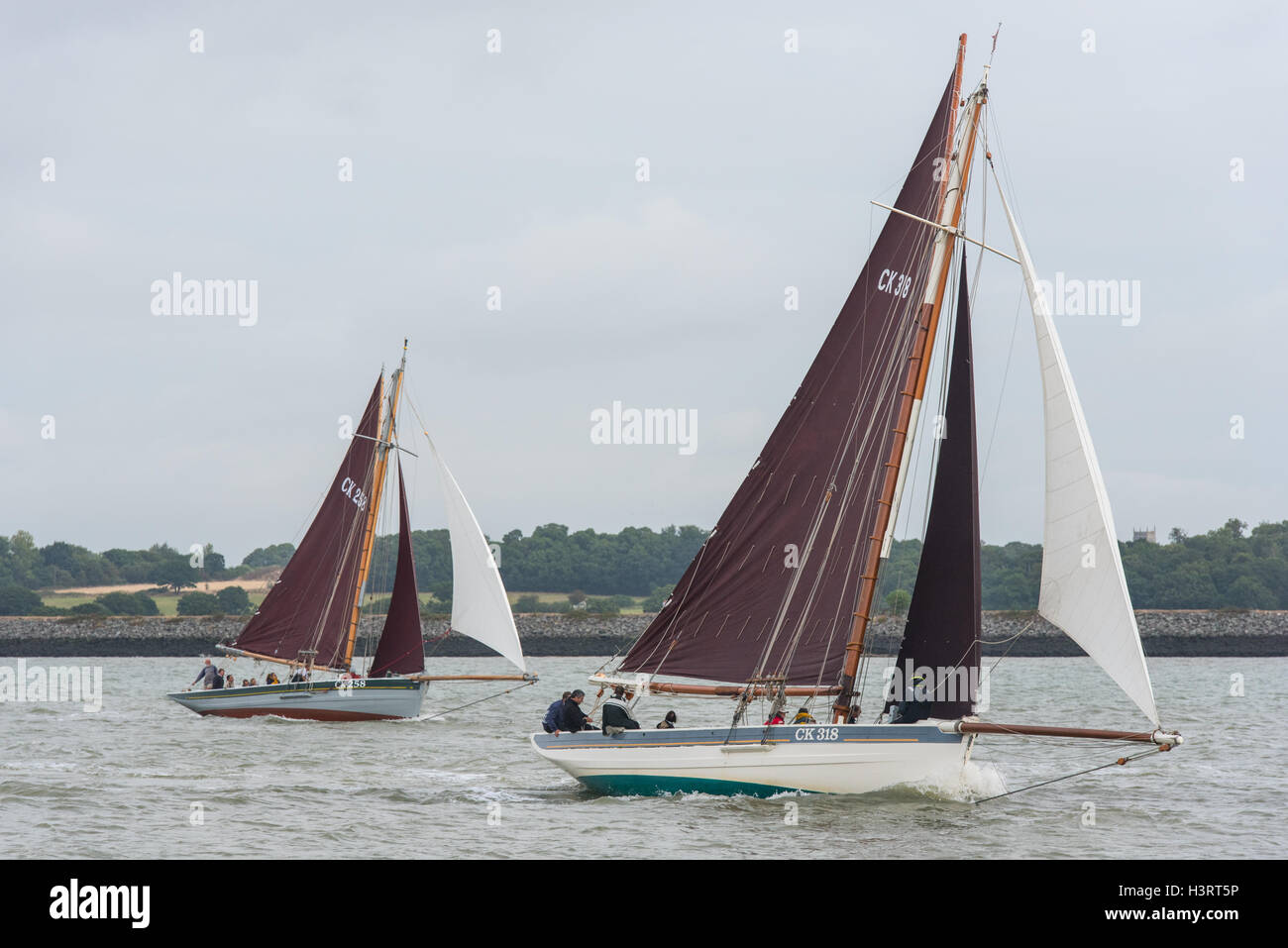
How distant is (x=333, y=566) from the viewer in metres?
46.0

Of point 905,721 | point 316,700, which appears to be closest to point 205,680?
point 316,700

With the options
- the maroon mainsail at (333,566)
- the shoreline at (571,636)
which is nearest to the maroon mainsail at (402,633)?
the maroon mainsail at (333,566)

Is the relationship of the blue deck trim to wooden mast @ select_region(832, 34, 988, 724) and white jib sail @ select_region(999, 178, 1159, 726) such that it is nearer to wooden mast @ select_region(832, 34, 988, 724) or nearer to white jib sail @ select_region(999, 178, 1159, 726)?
wooden mast @ select_region(832, 34, 988, 724)

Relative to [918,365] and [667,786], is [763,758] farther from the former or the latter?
[918,365]

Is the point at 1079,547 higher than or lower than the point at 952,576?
higher

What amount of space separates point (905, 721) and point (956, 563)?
275 cm

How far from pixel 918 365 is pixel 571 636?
346 feet

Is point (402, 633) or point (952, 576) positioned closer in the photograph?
point (952, 576)

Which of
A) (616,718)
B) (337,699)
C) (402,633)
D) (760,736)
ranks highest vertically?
(402,633)

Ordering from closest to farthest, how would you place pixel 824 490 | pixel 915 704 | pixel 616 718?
pixel 915 704, pixel 616 718, pixel 824 490

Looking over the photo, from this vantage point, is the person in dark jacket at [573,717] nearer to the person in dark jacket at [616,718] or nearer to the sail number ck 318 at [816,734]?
the person in dark jacket at [616,718]

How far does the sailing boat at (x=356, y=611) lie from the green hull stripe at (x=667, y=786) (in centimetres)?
1773

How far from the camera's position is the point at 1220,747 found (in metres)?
37.0

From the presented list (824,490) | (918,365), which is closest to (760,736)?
(824,490)
